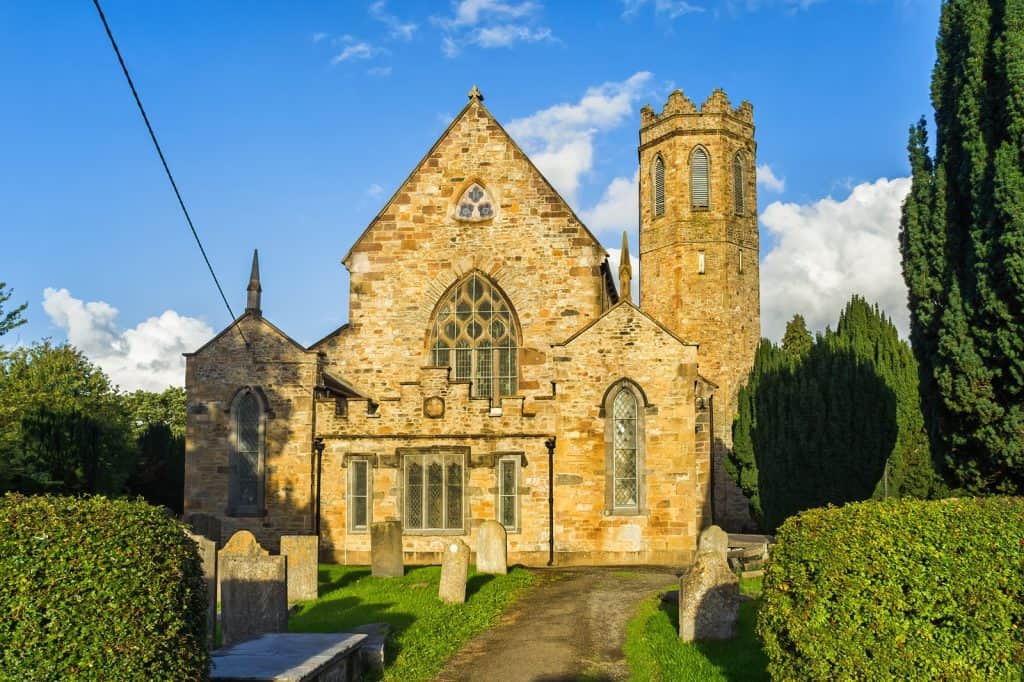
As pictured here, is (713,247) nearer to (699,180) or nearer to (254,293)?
(699,180)

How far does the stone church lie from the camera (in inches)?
934

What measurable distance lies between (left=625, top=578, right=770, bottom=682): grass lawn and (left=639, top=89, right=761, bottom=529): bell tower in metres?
21.9

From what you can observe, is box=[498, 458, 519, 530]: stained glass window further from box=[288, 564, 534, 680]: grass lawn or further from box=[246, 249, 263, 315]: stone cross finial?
box=[246, 249, 263, 315]: stone cross finial

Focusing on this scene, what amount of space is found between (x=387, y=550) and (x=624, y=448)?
21.0 ft

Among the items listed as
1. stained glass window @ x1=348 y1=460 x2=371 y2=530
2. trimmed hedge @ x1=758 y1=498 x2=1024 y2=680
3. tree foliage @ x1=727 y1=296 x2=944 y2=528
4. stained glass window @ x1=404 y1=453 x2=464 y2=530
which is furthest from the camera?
tree foliage @ x1=727 y1=296 x2=944 y2=528

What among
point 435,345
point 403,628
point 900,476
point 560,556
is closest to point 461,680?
point 403,628

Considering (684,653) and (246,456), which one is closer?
(684,653)

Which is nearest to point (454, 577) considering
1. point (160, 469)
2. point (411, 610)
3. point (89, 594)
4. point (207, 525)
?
point (411, 610)

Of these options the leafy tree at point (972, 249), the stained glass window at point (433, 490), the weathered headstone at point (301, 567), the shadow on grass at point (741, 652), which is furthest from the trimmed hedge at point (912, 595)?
the stained glass window at point (433, 490)

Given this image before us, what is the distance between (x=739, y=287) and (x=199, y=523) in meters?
23.1

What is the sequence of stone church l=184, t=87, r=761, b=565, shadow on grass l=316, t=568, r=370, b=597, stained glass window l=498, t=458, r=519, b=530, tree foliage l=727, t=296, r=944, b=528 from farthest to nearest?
tree foliage l=727, t=296, r=944, b=528
stained glass window l=498, t=458, r=519, b=530
stone church l=184, t=87, r=761, b=565
shadow on grass l=316, t=568, r=370, b=597

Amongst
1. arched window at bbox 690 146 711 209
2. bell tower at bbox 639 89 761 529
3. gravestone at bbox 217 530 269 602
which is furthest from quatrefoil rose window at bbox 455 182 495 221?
gravestone at bbox 217 530 269 602

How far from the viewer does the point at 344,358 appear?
27.1 meters

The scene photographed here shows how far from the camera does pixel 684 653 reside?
13.5m
